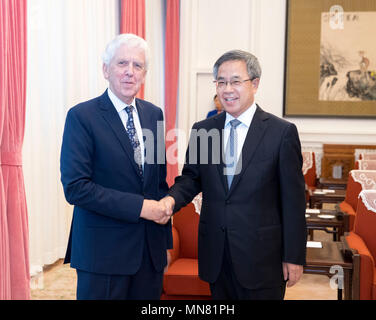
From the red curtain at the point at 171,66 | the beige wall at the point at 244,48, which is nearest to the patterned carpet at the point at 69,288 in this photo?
the red curtain at the point at 171,66

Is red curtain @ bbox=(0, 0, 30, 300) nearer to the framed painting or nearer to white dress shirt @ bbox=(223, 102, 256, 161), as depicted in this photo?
white dress shirt @ bbox=(223, 102, 256, 161)

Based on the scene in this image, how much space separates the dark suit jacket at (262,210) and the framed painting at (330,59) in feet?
23.0

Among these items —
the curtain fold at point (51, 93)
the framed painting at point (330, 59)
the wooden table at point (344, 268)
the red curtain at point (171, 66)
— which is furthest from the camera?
the framed painting at point (330, 59)

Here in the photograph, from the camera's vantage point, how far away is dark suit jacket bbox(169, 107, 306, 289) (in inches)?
79.7

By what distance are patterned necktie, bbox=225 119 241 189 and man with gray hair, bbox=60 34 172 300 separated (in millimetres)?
307

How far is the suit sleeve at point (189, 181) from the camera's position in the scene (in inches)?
87.0

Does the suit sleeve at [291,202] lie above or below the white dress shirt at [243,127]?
below

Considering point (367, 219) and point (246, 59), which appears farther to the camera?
point (367, 219)

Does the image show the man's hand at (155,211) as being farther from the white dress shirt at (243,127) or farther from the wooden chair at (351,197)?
the wooden chair at (351,197)

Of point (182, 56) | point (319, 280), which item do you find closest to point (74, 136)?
point (319, 280)

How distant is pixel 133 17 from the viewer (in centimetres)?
623

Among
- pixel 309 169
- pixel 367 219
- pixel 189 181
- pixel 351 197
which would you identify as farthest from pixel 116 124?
pixel 309 169

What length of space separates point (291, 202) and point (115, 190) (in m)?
0.76

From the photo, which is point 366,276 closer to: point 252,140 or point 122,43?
point 252,140
